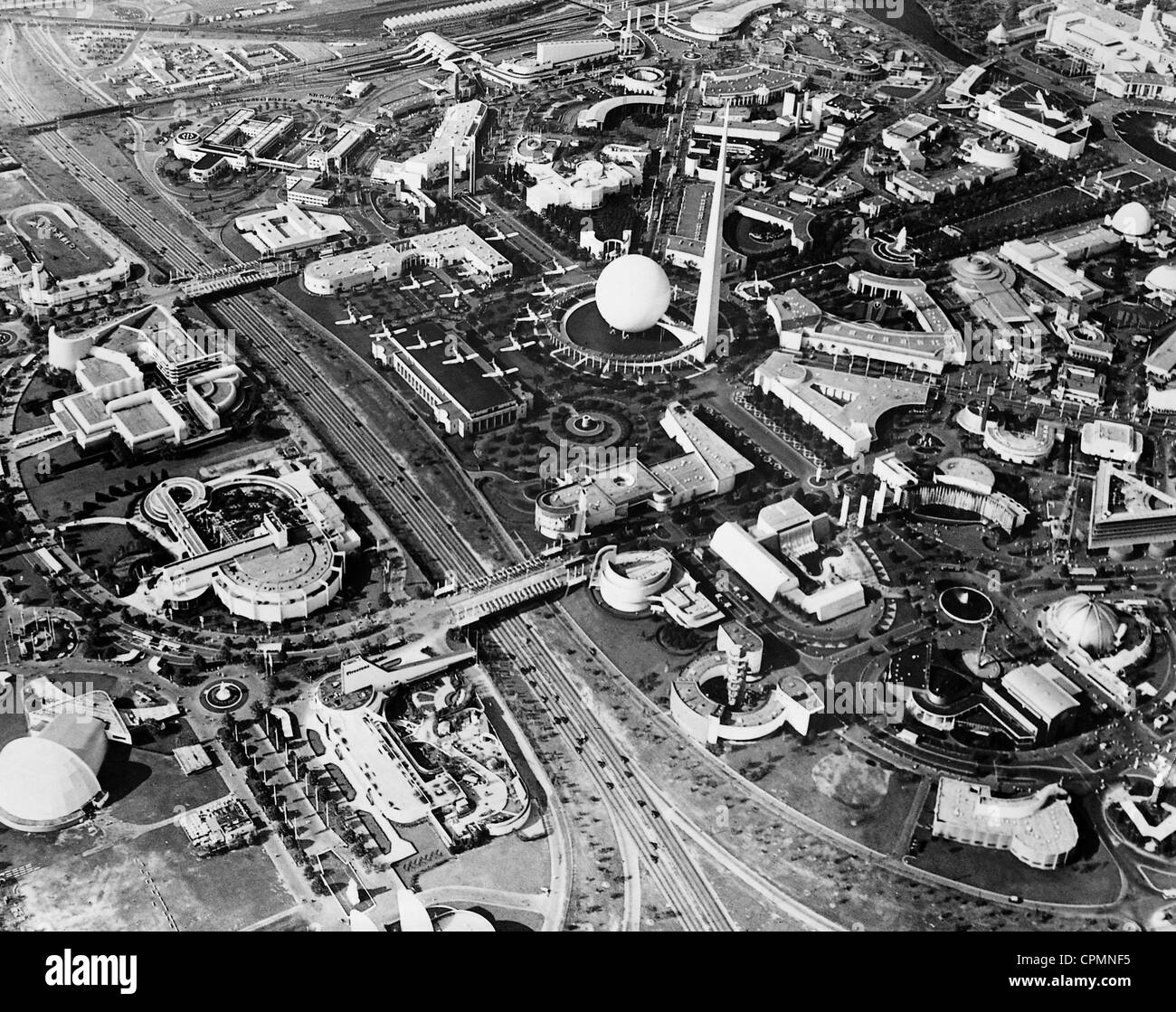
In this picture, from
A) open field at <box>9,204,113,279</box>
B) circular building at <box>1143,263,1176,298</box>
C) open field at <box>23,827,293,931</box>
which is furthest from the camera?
circular building at <box>1143,263,1176,298</box>

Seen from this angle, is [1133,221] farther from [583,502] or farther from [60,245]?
[60,245]

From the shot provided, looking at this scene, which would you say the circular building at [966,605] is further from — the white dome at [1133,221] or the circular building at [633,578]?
the white dome at [1133,221]

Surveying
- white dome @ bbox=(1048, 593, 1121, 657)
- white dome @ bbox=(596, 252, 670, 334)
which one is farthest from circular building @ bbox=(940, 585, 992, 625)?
white dome @ bbox=(596, 252, 670, 334)

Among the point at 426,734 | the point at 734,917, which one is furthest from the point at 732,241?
the point at 734,917

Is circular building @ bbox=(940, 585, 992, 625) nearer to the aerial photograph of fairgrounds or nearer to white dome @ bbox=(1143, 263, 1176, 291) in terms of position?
the aerial photograph of fairgrounds

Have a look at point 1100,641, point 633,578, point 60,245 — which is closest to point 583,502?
point 633,578

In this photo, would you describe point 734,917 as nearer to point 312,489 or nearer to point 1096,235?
point 312,489
